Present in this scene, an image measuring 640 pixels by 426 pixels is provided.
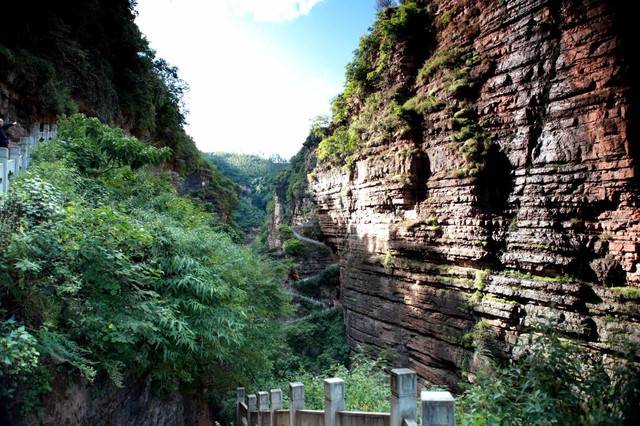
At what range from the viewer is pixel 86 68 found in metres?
13.9

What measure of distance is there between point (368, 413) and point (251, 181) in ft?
204

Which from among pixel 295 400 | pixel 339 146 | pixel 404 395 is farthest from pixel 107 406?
pixel 339 146

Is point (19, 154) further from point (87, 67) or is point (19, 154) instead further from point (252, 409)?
point (87, 67)

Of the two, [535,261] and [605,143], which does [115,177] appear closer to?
[535,261]

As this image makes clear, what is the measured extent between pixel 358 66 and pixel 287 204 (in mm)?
18314

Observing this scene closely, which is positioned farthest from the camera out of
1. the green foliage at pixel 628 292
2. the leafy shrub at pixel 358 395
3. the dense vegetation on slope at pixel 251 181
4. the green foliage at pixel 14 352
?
the dense vegetation on slope at pixel 251 181

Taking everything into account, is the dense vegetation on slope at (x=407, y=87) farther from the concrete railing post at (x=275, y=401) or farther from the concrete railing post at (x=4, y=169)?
the concrete railing post at (x=4, y=169)

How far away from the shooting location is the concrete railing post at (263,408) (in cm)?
620

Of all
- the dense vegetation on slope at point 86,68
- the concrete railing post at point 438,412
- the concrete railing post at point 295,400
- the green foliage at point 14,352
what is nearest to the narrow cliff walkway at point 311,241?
the dense vegetation on slope at point 86,68

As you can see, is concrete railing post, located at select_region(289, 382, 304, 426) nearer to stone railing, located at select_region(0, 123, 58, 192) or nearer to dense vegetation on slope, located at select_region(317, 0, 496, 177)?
stone railing, located at select_region(0, 123, 58, 192)

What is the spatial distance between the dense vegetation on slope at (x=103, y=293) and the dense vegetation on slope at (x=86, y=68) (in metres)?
2.40

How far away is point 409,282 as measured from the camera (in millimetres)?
12719

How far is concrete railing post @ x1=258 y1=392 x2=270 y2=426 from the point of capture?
244 inches

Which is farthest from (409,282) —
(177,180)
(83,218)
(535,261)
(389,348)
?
(177,180)
